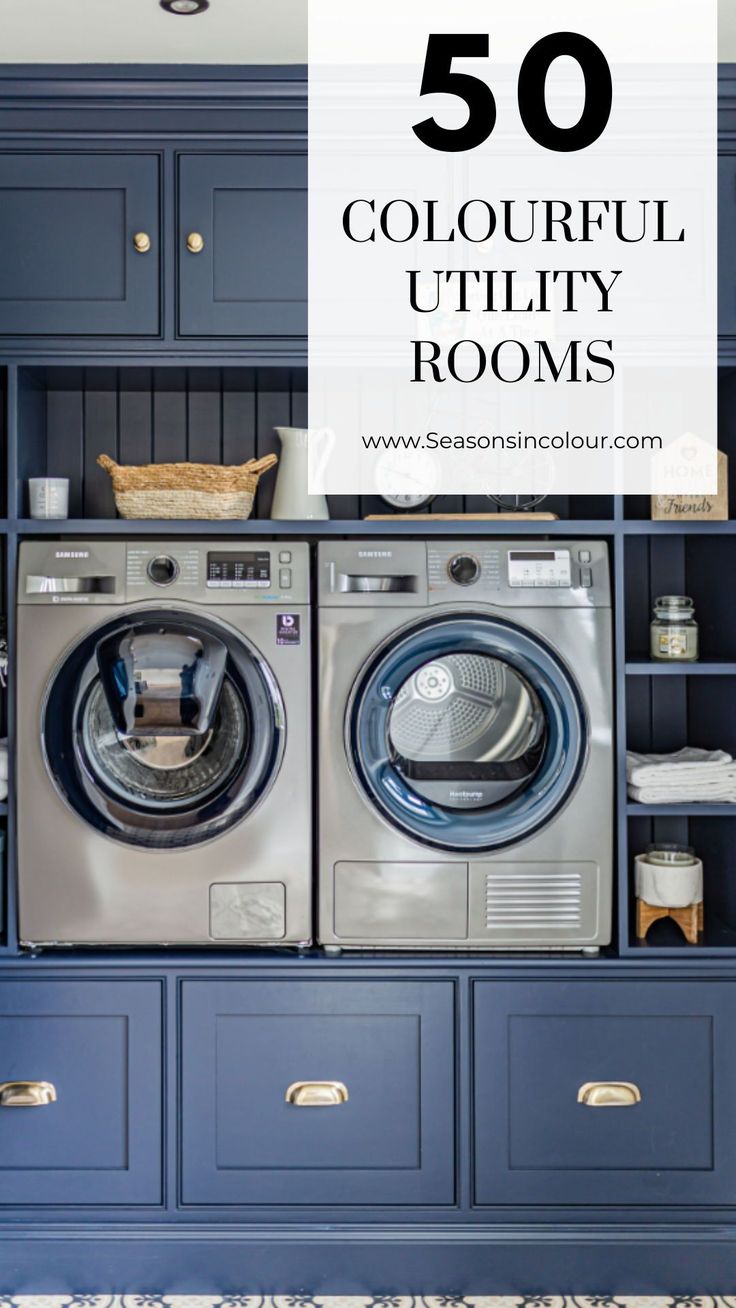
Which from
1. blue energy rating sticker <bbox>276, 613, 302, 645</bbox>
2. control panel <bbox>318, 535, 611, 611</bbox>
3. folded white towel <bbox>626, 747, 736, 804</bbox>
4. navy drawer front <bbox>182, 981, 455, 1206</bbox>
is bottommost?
navy drawer front <bbox>182, 981, 455, 1206</bbox>

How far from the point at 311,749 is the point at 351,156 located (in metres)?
1.36

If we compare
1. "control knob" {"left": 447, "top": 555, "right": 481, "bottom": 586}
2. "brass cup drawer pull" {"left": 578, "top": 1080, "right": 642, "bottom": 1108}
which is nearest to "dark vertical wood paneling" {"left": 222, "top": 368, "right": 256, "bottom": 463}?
"control knob" {"left": 447, "top": 555, "right": 481, "bottom": 586}

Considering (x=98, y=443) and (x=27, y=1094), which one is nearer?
(x=27, y=1094)

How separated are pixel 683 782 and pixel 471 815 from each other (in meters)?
0.49

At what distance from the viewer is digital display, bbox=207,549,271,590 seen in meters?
2.71

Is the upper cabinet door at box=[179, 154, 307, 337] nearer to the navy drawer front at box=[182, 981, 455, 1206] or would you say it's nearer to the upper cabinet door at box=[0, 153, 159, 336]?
the upper cabinet door at box=[0, 153, 159, 336]

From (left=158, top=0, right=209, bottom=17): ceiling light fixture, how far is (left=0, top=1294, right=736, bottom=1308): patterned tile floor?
8.94 ft

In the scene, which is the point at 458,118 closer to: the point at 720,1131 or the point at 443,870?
the point at 443,870

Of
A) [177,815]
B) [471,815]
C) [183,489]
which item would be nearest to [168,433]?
[183,489]

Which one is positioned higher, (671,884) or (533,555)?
(533,555)

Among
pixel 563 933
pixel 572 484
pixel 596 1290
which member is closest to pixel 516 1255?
pixel 596 1290

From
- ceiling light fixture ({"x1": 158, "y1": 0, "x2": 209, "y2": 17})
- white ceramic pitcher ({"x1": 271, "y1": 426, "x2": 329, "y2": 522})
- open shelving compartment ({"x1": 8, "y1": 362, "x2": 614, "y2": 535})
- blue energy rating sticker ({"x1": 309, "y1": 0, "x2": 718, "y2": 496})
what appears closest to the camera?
ceiling light fixture ({"x1": 158, "y1": 0, "x2": 209, "y2": 17})

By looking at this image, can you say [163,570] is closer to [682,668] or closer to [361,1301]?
[682,668]

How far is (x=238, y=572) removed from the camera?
2.71m
